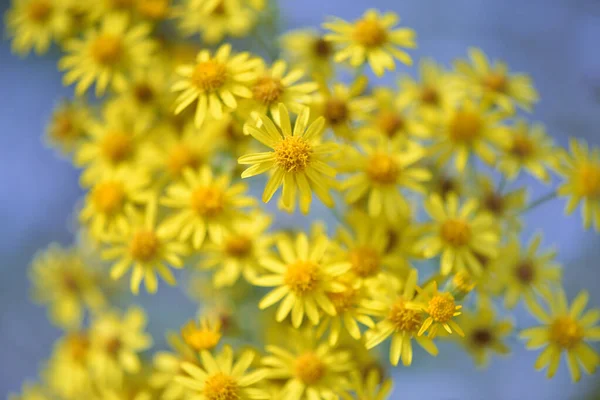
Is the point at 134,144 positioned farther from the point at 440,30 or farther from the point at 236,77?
the point at 440,30

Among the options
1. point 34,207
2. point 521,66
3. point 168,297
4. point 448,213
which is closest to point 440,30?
point 521,66

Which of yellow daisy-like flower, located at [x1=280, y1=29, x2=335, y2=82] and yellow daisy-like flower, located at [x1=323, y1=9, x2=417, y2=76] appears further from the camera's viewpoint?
yellow daisy-like flower, located at [x1=280, y1=29, x2=335, y2=82]

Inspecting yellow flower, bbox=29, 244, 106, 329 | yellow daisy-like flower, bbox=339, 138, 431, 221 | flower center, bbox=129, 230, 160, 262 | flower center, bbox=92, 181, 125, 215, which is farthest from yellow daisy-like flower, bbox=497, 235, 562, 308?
yellow flower, bbox=29, 244, 106, 329

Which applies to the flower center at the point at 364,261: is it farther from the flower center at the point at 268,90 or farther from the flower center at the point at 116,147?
the flower center at the point at 116,147

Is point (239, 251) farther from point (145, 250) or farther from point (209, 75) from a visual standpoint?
point (209, 75)

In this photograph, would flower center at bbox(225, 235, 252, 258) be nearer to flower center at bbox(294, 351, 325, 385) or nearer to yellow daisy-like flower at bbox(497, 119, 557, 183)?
flower center at bbox(294, 351, 325, 385)

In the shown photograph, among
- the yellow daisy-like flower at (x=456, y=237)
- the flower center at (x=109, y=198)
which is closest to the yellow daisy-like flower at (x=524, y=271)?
the yellow daisy-like flower at (x=456, y=237)
